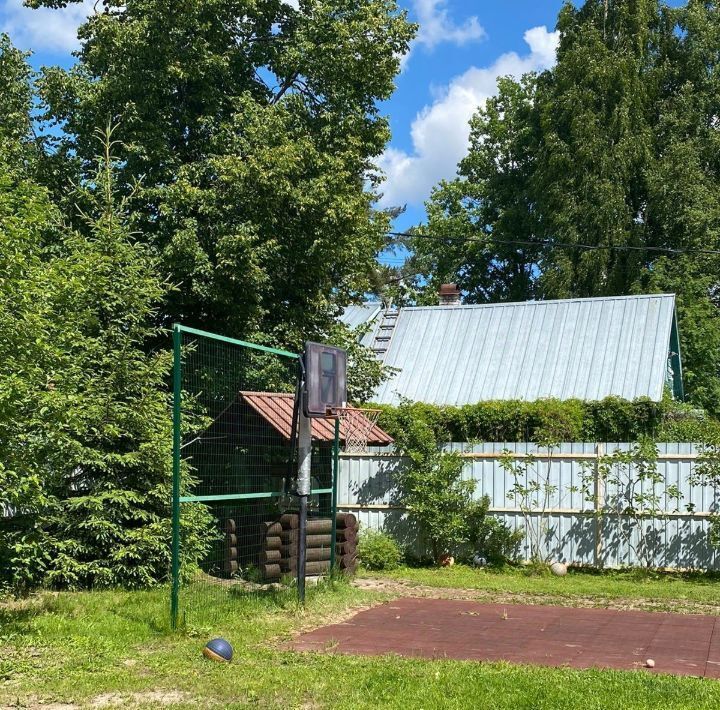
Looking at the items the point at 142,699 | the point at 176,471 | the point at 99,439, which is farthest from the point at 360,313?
the point at 142,699

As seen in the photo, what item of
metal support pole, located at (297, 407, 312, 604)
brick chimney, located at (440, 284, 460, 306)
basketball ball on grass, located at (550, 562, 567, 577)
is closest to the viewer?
metal support pole, located at (297, 407, 312, 604)

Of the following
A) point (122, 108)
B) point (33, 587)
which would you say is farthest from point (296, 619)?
point (122, 108)

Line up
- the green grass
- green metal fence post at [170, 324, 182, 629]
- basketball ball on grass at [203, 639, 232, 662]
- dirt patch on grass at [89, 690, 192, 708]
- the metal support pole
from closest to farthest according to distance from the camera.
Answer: dirt patch on grass at [89, 690, 192, 708]
basketball ball on grass at [203, 639, 232, 662]
green metal fence post at [170, 324, 182, 629]
the metal support pole
the green grass

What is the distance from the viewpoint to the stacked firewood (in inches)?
393

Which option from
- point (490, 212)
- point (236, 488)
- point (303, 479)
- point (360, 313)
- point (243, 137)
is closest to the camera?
point (303, 479)

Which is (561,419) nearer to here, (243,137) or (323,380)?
(243,137)

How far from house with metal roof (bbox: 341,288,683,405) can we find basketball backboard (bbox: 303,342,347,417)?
8653 mm

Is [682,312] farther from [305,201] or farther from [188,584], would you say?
[188,584]

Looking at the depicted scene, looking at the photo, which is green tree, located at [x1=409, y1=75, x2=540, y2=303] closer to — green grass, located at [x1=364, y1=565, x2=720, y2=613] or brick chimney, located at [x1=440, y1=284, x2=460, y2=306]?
brick chimney, located at [x1=440, y1=284, x2=460, y2=306]

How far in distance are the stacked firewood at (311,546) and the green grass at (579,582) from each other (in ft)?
3.03

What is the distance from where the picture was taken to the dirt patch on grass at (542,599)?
31.1 ft

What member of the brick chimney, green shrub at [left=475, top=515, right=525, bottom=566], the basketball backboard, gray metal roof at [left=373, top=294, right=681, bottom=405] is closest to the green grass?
green shrub at [left=475, top=515, right=525, bottom=566]

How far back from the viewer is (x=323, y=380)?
9.11 metres

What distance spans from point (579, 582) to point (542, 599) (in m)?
1.49
